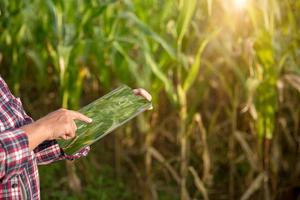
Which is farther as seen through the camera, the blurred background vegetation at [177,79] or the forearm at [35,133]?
the blurred background vegetation at [177,79]

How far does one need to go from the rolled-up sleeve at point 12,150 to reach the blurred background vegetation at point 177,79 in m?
0.96

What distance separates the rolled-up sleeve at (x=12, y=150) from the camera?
98 cm

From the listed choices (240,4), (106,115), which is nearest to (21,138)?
(106,115)

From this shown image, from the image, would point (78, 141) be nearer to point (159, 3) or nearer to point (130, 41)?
point (130, 41)

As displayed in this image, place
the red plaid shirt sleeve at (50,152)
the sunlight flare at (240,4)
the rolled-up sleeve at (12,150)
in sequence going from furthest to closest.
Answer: the sunlight flare at (240,4), the red plaid shirt sleeve at (50,152), the rolled-up sleeve at (12,150)

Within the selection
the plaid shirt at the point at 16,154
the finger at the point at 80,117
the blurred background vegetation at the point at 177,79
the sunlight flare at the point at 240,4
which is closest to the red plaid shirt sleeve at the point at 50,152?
the plaid shirt at the point at 16,154

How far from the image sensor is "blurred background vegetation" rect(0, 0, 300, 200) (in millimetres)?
2049

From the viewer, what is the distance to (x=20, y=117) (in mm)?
1127

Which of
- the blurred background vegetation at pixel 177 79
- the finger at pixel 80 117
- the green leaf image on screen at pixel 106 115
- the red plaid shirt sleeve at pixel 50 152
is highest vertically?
the finger at pixel 80 117

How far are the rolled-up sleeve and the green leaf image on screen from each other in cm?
12

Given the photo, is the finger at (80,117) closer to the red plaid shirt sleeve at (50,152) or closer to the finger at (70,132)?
the finger at (70,132)

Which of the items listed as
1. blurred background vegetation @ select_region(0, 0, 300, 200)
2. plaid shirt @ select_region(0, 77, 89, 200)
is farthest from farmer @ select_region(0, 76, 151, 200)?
blurred background vegetation @ select_region(0, 0, 300, 200)

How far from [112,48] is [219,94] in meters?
0.64

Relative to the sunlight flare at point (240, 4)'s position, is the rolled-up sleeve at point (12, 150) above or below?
above
